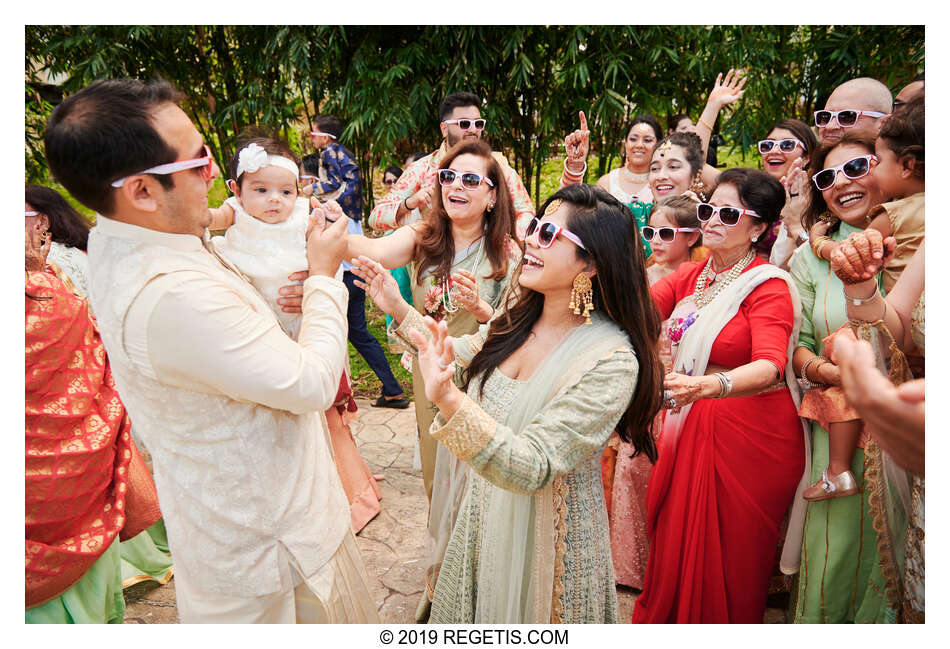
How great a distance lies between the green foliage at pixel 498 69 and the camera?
5.17 meters

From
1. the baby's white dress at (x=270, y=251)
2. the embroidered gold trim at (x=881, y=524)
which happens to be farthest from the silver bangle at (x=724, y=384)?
the baby's white dress at (x=270, y=251)

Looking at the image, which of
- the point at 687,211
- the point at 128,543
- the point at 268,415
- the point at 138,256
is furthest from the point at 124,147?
the point at 687,211

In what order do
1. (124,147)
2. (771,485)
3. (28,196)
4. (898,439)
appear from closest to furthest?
(898,439) < (124,147) < (771,485) < (28,196)

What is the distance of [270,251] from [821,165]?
220 centimetres

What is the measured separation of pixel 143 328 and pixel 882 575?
241 cm

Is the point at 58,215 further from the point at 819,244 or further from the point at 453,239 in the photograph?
the point at 819,244

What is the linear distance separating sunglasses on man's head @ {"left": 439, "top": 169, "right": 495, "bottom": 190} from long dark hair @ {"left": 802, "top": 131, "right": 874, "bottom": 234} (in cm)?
138

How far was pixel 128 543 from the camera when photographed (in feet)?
9.66

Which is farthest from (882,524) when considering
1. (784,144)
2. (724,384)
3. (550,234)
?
(784,144)

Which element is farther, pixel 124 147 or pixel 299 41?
pixel 299 41

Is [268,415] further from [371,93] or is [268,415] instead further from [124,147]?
Answer: [371,93]

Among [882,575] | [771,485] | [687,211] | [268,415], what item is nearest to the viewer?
[268,415]

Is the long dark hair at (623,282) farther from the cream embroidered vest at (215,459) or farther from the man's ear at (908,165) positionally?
the man's ear at (908,165)

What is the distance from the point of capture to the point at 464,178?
9.43 feet
